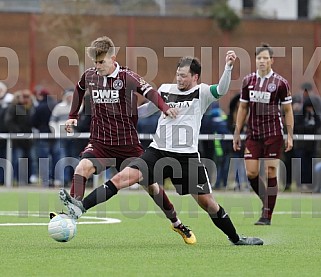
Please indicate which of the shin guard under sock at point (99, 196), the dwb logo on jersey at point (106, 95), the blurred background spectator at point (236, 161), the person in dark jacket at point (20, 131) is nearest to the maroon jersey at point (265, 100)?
the dwb logo on jersey at point (106, 95)

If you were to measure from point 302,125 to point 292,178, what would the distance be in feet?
4.00

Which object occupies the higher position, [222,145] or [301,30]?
[301,30]

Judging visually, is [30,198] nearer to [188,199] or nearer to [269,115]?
[188,199]

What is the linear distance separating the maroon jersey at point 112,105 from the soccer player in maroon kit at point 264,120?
3202 mm

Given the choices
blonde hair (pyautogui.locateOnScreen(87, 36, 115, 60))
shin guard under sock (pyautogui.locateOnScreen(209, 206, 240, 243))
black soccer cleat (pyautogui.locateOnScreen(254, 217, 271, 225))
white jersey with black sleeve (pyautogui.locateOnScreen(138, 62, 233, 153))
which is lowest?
black soccer cleat (pyautogui.locateOnScreen(254, 217, 271, 225))

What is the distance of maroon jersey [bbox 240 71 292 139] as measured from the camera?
43.1 feet

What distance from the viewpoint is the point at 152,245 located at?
9.92 metres

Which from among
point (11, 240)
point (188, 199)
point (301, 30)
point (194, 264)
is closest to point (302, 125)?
point (188, 199)

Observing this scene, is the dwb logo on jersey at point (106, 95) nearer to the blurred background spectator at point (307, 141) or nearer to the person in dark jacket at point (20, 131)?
the blurred background spectator at point (307, 141)

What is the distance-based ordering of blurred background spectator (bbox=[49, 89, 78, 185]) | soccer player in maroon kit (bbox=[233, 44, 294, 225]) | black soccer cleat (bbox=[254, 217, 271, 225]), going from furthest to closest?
1. blurred background spectator (bbox=[49, 89, 78, 185])
2. soccer player in maroon kit (bbox=[233, 44, 294, 225])
3. black soccer cleat (bbox=[254, 217, 271, 225])

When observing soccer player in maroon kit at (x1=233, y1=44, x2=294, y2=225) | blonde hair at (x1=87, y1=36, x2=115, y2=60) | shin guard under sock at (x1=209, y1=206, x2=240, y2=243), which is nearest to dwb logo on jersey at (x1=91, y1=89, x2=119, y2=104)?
blonde hair at (x1=87, y1=36, x2=115, y2=60)

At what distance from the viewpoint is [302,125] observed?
1980 centimetres

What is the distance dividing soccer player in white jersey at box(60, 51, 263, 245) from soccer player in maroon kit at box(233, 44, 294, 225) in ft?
10.9

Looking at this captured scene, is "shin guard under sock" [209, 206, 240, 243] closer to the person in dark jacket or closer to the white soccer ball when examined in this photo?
the white soccer ball
